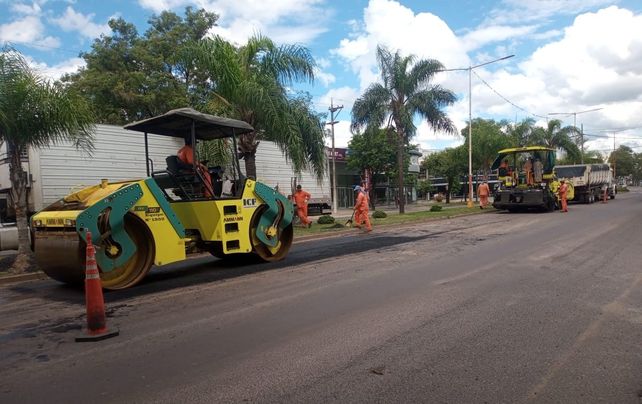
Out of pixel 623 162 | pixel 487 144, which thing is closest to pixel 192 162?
pixel 487 144

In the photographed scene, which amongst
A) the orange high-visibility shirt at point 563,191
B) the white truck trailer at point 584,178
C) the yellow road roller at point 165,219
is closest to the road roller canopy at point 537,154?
the orange high-visibility shirt at point 563,191

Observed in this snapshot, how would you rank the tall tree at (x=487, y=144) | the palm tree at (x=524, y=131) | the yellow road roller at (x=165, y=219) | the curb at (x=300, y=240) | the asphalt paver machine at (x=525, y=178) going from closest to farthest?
the yellow road roller at (x=165, y=219)
the curb at (x=300, y=240)
the asphalt paver machine at (x=525, y=178)
the tall tree at (x=487, y=144)
the palm tree at (x=524, y=131)

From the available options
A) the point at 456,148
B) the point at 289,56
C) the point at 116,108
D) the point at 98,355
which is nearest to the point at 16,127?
the point at 98,355

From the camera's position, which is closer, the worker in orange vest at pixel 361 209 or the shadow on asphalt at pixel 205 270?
the shadow on asphalt at pixel 205 270

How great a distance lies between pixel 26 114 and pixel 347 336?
8127 millimetres

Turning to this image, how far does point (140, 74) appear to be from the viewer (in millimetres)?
28406

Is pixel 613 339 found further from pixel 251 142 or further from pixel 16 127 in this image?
pixel 251 142

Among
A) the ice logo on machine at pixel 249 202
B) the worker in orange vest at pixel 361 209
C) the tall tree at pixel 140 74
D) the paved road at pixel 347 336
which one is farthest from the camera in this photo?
the tall tree at pixel 140 74

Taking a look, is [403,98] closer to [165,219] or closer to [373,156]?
[373,156]

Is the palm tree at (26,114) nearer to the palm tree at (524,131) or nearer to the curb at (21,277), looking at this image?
the curb at (21,277)

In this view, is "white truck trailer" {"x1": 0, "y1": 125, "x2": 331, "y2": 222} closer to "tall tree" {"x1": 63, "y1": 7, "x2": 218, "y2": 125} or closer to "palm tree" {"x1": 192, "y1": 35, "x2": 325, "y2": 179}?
"palm tree" {"x1": 192, "y1": 35, "x2": 325, "y2": 179}

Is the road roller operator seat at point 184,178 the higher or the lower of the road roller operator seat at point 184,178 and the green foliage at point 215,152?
the lower

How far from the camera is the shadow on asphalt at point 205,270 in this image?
24.8ft

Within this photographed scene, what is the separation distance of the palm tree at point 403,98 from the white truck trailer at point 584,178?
405 inches
